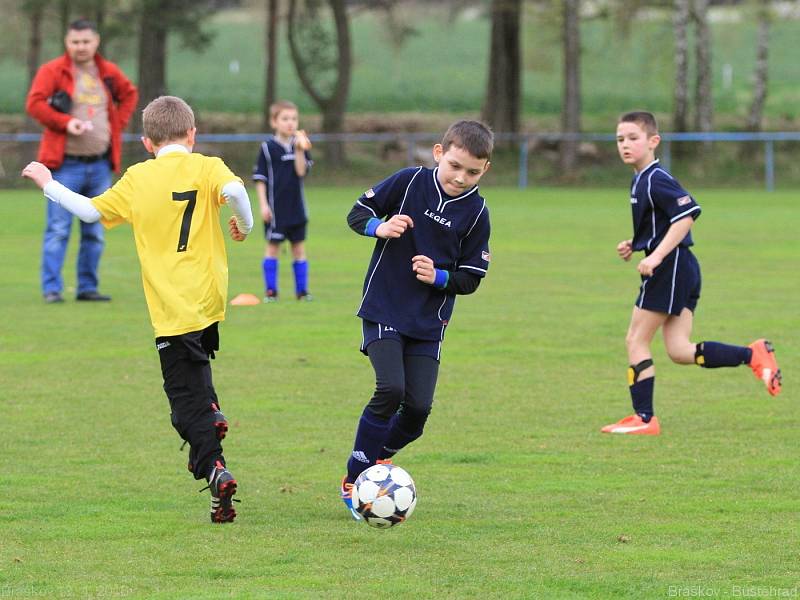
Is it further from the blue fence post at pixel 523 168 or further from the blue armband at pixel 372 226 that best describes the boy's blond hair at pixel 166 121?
the blue fence post at pixel 523 168

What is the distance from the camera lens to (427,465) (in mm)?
7180

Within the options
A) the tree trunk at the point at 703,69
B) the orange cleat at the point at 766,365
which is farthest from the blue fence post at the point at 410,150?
the orange cleat at the point at 766,365

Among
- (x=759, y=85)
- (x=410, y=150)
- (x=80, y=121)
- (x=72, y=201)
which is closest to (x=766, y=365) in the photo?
(x=72, y=201)

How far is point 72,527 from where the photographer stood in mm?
5824

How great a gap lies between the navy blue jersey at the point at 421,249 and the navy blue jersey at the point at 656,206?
2.03 metres

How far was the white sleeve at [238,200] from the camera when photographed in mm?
5895

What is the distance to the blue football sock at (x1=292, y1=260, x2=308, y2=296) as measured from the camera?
13984 millimetres

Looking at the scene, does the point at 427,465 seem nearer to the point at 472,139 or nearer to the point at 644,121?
the point at 472,139

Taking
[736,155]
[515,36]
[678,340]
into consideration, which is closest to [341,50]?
[515,36]

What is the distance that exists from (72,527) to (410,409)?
150 centimetres

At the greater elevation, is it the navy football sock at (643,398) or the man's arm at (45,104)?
the man's arm at (45,104)

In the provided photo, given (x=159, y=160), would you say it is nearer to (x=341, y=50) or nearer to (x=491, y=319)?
(x=491, y=319)

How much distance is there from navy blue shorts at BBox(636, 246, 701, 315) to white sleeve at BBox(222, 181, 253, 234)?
2.94 m

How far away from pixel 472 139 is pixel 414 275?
2.12 ft
